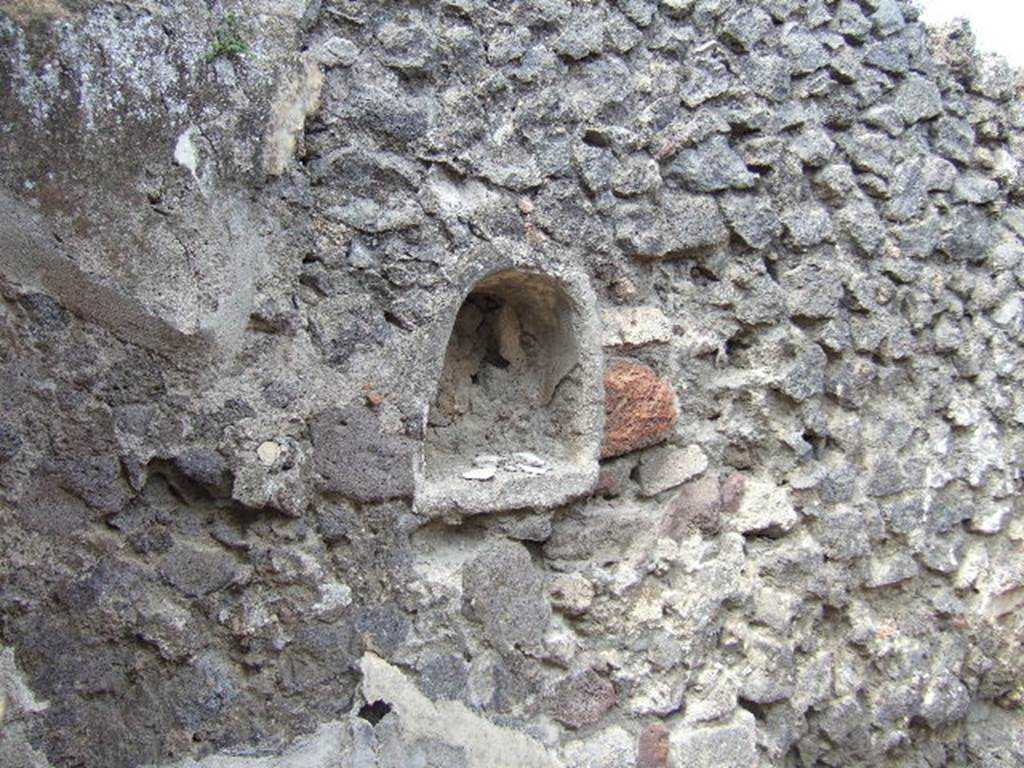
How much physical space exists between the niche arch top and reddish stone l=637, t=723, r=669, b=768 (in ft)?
1.83

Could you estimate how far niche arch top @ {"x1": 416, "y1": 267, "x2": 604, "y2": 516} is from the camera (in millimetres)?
2316

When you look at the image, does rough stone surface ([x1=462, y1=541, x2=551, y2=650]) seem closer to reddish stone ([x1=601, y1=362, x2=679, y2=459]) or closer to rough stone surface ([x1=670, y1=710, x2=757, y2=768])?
reddish stone ([x1=601, y1=362, x2=679, y2=459])

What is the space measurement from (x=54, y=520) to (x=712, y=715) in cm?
150

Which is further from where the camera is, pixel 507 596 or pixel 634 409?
pixel 634 409

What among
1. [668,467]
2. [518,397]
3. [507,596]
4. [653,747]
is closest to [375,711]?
[507,596]

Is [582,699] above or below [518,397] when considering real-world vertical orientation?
below

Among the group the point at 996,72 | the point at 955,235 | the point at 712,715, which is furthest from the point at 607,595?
the point at 996,72

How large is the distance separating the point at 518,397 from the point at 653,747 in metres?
0.85

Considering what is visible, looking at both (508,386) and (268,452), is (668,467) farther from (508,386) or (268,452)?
(268,452)

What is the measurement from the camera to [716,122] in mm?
2617

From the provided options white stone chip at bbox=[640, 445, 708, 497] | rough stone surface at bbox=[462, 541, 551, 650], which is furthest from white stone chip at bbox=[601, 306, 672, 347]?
rough stone surface at bbox=[462, 541, 551, 650]

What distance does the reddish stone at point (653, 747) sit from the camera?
7.79 feet

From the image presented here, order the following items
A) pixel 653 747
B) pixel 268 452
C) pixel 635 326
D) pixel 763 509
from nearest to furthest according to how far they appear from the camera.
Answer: pixel 268 452 < pixel 653 747 < pixel 635 326 < pixel 763 509

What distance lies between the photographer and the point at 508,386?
99.7 inches
